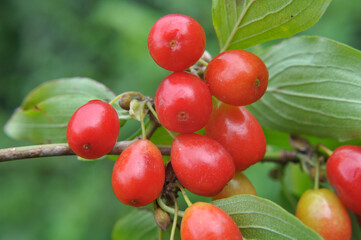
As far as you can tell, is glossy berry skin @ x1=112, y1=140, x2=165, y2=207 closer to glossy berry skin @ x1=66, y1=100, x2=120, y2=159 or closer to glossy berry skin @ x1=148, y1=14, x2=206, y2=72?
glossy berry skin @ x1=66, y1=100, x2=120, y2=159

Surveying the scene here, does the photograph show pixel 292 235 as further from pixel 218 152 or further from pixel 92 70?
pixel 92 70

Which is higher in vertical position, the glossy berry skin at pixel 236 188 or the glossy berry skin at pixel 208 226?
the glossy berry skin at pixel 208 226

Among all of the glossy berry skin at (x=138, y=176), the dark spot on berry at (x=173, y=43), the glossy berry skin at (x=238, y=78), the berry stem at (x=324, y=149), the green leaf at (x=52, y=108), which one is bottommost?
the green leaf at (x=52, y=108)

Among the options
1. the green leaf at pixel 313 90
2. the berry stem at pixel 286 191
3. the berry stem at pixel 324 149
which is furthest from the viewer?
the berry stem at pixel 286 191

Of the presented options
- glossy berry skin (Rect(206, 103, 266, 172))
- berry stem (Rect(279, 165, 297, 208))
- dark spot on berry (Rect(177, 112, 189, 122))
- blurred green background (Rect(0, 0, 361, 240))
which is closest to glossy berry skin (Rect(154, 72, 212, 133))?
dark spot on berry (Rect(177, 112, 189, 122))

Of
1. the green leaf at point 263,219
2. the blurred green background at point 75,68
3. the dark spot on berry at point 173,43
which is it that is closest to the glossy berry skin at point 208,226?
the green leaf at point 263,219

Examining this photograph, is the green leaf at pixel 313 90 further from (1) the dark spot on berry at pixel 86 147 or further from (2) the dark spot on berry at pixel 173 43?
(1) the dark spot on berry at pixel 86 147

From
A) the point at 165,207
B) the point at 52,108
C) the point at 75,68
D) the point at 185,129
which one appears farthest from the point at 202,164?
the point at 75,68

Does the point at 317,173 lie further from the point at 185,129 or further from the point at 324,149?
the point at 185,129

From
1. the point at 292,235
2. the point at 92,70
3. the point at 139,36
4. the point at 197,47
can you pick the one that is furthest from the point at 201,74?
the point at 92,70
